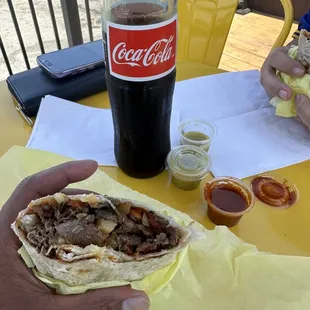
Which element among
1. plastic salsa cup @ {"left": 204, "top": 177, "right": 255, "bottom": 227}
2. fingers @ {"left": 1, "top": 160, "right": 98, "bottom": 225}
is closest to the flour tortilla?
plastic salsa cup @ {"left": 204, "top": 177, "right": 255, "bottom": 227}

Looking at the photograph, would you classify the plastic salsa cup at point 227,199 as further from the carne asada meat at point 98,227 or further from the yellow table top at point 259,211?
the carne asada meat at point 98,227

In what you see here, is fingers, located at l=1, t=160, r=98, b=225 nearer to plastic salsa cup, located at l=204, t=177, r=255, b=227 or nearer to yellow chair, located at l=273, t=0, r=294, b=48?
plastic salsa cup, located at l=204, t=177, r=255, b=227

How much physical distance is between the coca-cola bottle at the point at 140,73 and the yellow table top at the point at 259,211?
0.17 ft

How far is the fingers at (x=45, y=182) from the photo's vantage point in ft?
2.53

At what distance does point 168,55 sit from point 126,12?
0.13 meters

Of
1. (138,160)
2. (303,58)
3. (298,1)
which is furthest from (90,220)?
(298,1)

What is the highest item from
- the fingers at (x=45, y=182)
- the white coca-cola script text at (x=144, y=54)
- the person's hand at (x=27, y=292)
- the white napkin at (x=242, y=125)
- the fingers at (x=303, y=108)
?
the white coca-cola script text at (x=144, y=54)

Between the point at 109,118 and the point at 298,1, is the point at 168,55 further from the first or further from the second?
the point at 298,1

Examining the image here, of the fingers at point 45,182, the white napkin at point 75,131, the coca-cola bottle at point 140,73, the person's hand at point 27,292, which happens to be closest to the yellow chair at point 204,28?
the white napkin at point 75,131

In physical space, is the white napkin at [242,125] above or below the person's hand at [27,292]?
below

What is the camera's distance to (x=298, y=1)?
3059 millimetres

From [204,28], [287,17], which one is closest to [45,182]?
[204,28]

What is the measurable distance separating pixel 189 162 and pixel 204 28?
0.78 meters

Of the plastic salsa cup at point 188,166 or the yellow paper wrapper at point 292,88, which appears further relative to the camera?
the yellow paper wrapper at point 292,88
